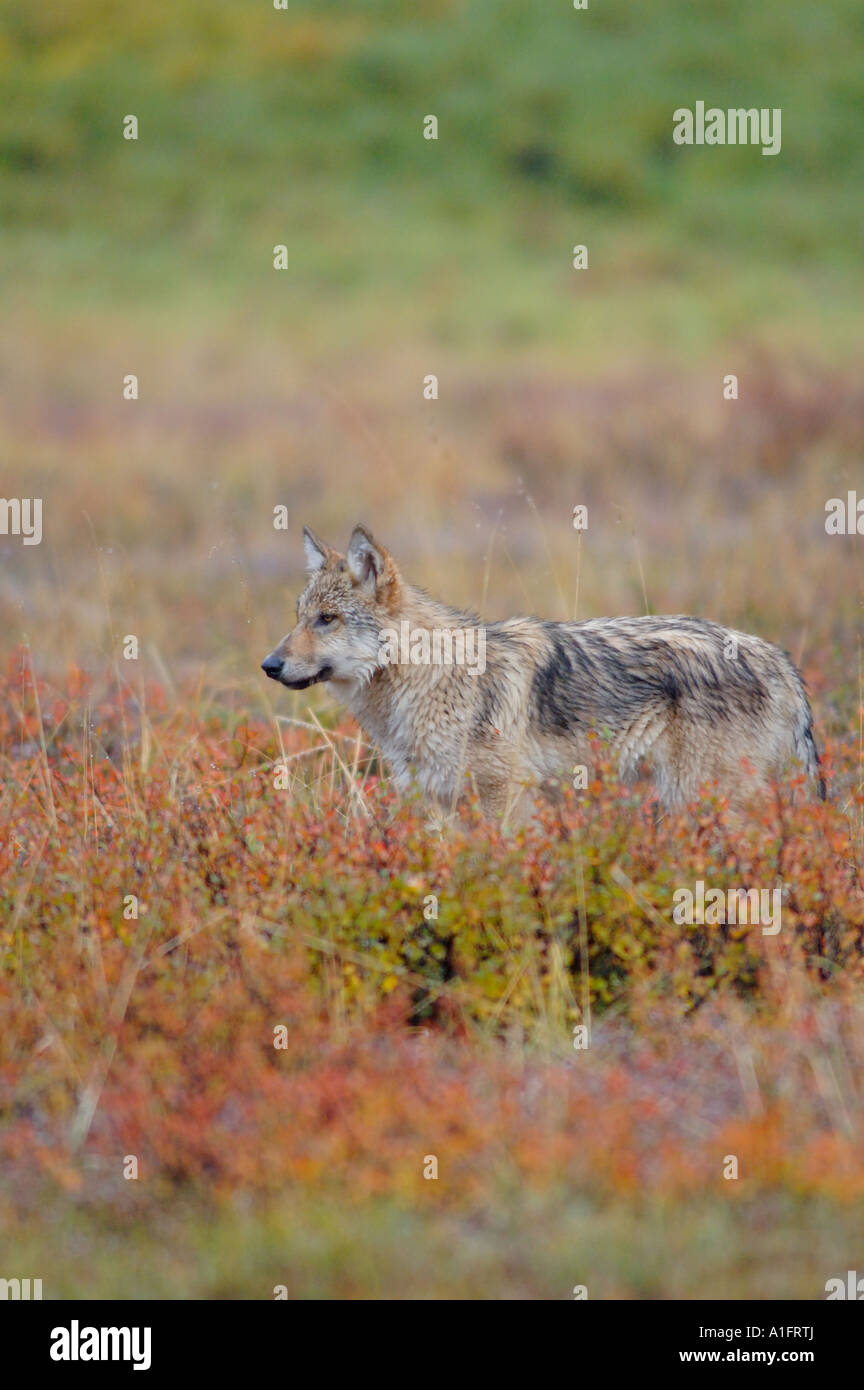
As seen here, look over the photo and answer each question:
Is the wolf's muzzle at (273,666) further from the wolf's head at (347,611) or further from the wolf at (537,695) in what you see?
the wolf's head at (347,611)

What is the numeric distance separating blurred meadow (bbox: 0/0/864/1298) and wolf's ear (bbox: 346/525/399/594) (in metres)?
0.80

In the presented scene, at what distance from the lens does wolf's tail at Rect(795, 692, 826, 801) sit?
760 centimetres

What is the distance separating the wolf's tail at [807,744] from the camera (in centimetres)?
760

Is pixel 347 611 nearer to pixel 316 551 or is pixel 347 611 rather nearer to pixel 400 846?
pixel 316 551

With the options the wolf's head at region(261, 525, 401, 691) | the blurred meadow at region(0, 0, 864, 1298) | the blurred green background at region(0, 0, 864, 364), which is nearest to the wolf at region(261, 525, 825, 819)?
the wolf's head at region(261, 525, 401, 691)

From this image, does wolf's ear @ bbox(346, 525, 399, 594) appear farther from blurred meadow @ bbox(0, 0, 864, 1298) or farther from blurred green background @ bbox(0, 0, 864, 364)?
blurred green background @ bbox(0, 0, 864, 364)

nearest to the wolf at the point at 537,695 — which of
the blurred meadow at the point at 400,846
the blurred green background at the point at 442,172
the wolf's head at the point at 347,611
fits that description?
the wolf's head at the point at 347,611

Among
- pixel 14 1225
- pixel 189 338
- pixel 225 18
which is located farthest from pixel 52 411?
pixel 225 18

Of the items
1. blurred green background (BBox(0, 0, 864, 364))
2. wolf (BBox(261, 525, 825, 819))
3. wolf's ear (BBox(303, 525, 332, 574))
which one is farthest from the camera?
blurred green background (BBox(0, 0, 864, 364))

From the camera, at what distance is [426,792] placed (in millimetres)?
7633

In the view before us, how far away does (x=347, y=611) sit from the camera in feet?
25.3

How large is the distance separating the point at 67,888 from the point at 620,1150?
2954mm

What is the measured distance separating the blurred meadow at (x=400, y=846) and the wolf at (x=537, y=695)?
1.36 feet

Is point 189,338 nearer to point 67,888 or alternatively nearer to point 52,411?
point 52,411
